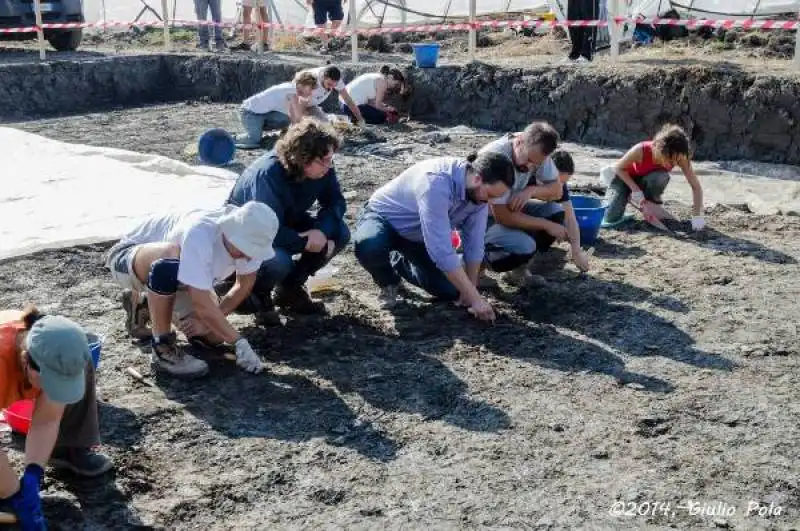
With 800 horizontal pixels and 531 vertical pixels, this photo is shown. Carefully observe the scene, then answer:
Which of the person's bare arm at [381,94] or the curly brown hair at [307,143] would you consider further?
the person's bare arm at [381,94]

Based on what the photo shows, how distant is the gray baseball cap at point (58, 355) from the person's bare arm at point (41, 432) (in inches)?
6.3

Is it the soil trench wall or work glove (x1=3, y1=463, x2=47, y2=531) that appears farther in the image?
the soil trench wall

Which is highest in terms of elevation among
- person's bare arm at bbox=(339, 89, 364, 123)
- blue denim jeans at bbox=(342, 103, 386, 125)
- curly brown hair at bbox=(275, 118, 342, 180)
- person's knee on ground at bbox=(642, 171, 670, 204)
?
curly brown hair at bbox=(275, 118, 342, 180)

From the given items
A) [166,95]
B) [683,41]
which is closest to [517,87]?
[683,41]

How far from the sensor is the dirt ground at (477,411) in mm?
3379

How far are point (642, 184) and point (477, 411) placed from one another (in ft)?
11.0

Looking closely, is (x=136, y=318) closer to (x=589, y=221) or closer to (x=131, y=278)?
(x=131, y=278)

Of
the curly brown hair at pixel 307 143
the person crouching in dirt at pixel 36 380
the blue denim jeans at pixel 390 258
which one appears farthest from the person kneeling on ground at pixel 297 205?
the person crouching in dirt at pixel 36 380

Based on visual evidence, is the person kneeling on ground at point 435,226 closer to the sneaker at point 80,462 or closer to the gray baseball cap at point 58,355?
the sneaker at point 80,462

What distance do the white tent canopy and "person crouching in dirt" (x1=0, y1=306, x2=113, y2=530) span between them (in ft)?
32.1

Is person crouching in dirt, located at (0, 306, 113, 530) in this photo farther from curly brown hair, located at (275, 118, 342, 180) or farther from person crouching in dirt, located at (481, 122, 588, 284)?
person crouching in dirt, located at (481, 122, 588, 284)

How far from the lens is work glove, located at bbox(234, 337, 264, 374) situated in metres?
4.35

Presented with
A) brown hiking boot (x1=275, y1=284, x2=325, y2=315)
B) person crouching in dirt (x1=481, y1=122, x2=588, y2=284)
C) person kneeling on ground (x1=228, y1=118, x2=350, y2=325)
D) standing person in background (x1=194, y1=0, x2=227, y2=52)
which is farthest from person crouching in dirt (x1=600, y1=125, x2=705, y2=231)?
standing person in background (x1=194, y1=0, x2=227, y2=52)

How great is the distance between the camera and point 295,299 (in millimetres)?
5250
